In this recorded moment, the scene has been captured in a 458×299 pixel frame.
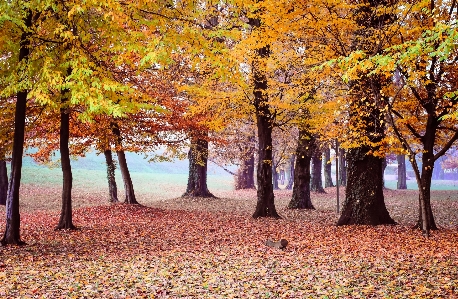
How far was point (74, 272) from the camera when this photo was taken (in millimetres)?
8211

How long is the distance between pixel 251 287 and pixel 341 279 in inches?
65.0

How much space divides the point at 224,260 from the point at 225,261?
11 centimetres

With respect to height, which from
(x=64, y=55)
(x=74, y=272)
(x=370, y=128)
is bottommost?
(x=74, y=272)

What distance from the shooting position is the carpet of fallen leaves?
6.99 meters

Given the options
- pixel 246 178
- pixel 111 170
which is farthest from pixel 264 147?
pixel 246 178

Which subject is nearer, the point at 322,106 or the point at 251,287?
the point at 251,287

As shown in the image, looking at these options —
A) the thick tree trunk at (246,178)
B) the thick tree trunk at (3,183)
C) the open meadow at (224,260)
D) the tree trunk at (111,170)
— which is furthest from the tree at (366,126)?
the thick tree trunk at (246,178)

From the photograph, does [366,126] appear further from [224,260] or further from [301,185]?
[301,185]

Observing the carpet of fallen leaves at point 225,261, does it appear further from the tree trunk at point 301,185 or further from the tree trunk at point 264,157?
the tree trunk at point 301,185

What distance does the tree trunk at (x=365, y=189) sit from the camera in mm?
14125

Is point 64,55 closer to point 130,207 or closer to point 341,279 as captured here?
point 341,279

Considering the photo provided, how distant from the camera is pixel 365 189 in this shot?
46.4 ft

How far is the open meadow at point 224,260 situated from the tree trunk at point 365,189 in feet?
1.95

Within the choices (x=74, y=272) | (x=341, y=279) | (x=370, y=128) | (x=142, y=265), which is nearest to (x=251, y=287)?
(x=341, y=279)
